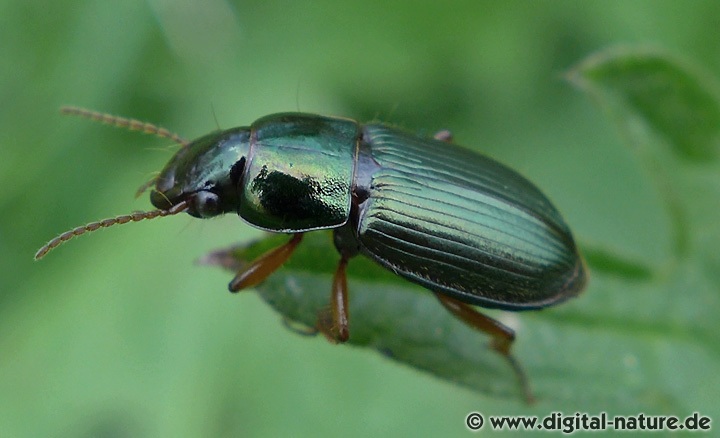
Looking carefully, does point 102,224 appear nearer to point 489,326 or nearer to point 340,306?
point 340,306

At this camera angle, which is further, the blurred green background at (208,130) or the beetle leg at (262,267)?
the blurred green background at (208,130)

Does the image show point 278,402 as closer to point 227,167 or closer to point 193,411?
point 193,411

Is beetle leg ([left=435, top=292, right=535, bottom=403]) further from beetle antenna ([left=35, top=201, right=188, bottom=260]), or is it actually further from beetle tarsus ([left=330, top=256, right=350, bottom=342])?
beetle antenna ([left=35, top=201, right=188, bottom=260])

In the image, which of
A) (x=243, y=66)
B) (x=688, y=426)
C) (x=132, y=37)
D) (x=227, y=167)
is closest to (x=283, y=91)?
(x=243, y=66)

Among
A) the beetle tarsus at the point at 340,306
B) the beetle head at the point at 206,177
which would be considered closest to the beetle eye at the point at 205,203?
the beetle head at the point at 206,177

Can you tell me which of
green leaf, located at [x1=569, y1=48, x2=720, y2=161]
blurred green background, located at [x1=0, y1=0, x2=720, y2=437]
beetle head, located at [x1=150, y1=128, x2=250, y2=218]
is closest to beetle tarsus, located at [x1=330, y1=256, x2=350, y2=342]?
beetle head, located at [x1=150, y1=128, x2=250, y2=218]

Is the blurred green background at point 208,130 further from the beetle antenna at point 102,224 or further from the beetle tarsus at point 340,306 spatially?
the beetle tarsus at point 340,306
